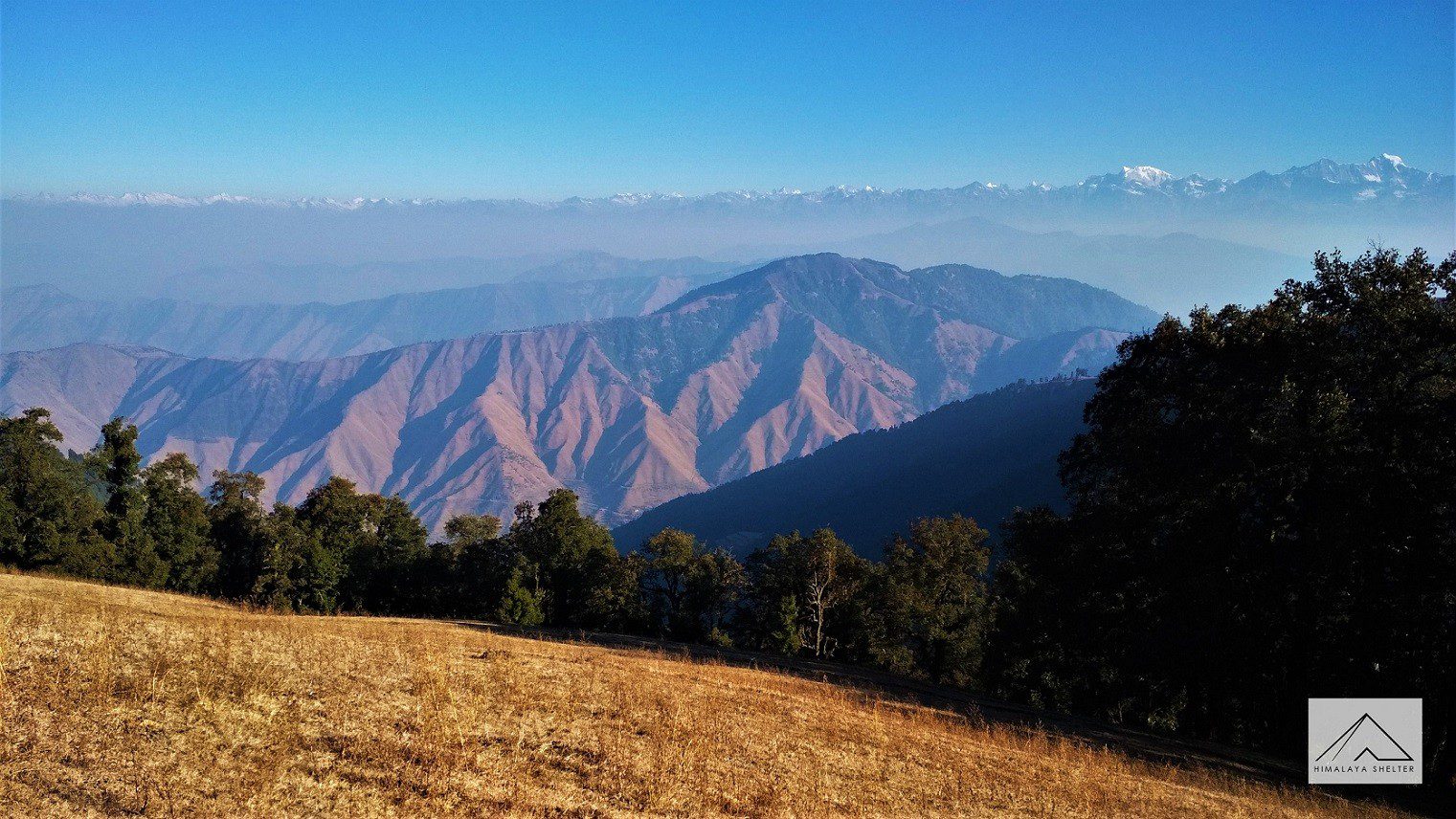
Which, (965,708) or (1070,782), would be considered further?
(965,708)

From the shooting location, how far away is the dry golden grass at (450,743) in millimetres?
9578

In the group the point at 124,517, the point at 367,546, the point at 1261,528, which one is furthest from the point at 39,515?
the point at 1261,528

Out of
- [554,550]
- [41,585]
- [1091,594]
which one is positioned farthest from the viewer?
[554,550]

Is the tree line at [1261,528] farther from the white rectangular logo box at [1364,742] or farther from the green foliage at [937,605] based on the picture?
the green foliage at [937,605]

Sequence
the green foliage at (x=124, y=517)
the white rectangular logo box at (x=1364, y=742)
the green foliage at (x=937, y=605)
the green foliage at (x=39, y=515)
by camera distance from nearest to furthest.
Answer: the white rectangular logo box at (x=1364, y=742), the green foliage at (x=39, y=515), the green foliage at (x=124, y=517), the green foliage at (x=937, y=605)

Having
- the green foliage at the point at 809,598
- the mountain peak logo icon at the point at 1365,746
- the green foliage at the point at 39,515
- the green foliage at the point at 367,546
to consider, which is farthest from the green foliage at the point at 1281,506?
the green foliage at the point at 39,515

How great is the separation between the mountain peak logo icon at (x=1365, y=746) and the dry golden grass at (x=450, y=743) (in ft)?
14.1

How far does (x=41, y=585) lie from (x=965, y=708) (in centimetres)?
3127

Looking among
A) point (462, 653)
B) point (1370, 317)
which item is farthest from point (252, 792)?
point (1370, 317)

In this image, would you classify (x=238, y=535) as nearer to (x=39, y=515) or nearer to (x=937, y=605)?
(x=39, y=515)

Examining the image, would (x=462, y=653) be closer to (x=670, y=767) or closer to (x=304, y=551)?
(x=670, y=767)

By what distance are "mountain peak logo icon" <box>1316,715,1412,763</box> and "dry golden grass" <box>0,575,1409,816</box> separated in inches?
169

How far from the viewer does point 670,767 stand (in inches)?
484

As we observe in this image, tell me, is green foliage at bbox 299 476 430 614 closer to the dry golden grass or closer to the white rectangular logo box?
the dry golden grass
